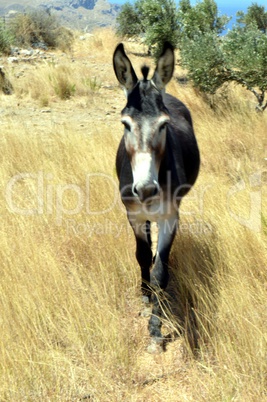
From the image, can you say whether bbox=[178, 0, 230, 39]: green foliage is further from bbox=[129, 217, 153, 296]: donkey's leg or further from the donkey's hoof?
the donkey's hoof

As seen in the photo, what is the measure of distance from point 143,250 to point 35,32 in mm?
17209

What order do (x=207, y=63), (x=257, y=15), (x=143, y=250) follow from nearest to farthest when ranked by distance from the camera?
(x=143, y=250), (x=207, y=63), (x=257, y=15)

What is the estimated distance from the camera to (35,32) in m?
17.7

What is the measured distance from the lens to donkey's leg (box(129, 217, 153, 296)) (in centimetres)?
320

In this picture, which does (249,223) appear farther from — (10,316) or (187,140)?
(10,316)

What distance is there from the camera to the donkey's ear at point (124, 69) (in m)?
2.50

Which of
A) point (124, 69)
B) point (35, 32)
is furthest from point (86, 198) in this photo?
point (35, 32)

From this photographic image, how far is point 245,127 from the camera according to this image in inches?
275

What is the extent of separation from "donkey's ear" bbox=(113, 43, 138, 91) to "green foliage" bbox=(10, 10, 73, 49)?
53.0 ft

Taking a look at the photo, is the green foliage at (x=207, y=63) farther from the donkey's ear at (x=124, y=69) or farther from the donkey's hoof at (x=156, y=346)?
the donkey's hoof at (x=156, y=346)

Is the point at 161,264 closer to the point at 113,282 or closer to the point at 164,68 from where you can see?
the point at 113,282

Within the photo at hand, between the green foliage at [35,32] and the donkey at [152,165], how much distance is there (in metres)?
15.7

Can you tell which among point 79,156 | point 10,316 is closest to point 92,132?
point 79,156

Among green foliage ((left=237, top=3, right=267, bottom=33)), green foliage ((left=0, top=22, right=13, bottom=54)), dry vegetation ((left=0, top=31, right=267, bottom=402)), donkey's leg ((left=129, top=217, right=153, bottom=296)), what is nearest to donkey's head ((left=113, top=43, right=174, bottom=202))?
donkey's leg ((left=129, top=217, right=153, bottom=296))
